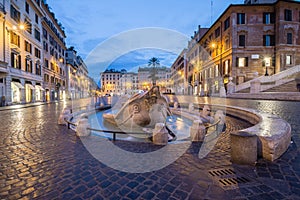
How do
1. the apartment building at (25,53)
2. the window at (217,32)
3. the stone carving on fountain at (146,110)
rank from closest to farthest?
the stone carving on fountain at (146,110) < the apartment building at (25,53) < the window at (217,32)

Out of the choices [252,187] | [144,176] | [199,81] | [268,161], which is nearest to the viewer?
[252,187]

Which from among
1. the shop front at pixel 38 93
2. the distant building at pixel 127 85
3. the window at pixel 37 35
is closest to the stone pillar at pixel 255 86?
the distant building at pixel 127 85

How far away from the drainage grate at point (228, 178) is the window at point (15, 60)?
27.9m

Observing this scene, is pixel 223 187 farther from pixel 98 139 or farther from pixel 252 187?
pixel 98 139

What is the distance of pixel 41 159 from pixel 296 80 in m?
26.9

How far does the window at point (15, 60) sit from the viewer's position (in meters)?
22.7

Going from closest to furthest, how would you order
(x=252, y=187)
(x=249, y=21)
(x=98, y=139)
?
(x=252, y=187), (x=98, y=139), (x=249, y=21)

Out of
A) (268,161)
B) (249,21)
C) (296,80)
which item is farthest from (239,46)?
(268,161)

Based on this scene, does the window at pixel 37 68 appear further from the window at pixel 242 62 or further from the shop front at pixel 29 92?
the window at pixel 242 62

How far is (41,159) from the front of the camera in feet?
14.2

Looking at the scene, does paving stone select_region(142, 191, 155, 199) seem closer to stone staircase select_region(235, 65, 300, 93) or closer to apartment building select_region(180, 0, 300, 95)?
stone staircase select_region(235, 65, 300, 93)

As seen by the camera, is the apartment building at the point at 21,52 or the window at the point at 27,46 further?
the window at the point at 27,46

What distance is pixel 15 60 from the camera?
23.4 meters

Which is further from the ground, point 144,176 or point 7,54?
point 7,54
